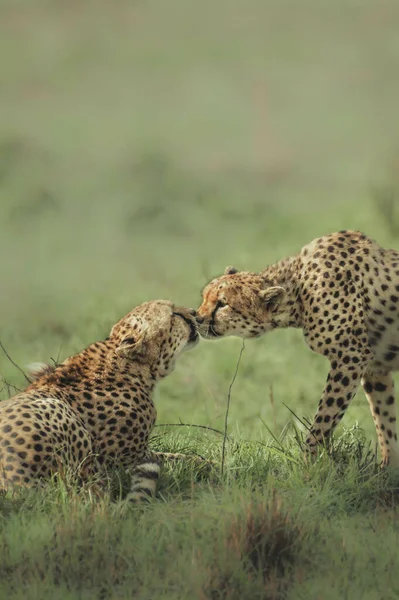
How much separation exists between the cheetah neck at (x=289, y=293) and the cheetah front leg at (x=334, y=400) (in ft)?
1.35

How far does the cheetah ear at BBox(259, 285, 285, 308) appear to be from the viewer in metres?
5.25

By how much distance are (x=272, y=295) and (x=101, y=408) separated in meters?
1.04

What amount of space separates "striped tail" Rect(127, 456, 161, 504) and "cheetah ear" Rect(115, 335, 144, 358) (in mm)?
576

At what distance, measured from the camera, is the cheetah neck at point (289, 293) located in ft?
17.5

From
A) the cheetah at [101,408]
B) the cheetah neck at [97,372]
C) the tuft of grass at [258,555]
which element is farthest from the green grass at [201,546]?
the cheetah neck at [97,372]

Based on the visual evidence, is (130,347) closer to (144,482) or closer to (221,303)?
(221,303)

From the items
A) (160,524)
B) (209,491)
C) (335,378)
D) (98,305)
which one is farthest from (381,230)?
(160,524)

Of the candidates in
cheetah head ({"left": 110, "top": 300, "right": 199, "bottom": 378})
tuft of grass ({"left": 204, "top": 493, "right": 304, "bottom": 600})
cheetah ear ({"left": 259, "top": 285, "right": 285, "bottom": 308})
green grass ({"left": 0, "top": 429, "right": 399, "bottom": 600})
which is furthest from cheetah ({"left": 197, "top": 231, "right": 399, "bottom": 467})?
tuft of grass ({"left": 204, "top": 493, "right": 304, "bottom": 600})

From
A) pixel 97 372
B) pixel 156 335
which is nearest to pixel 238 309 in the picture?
pixel 156 335

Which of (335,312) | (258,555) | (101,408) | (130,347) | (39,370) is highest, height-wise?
(335,312)

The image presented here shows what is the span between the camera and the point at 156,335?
A: 16.6 ft

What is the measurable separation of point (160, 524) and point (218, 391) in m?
3.53

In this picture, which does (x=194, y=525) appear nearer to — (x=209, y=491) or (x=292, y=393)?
(x=209, y=491)

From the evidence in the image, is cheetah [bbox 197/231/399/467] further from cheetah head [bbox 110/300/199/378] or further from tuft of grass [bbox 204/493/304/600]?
tuft of grass [bbox 204/493/304/600]
